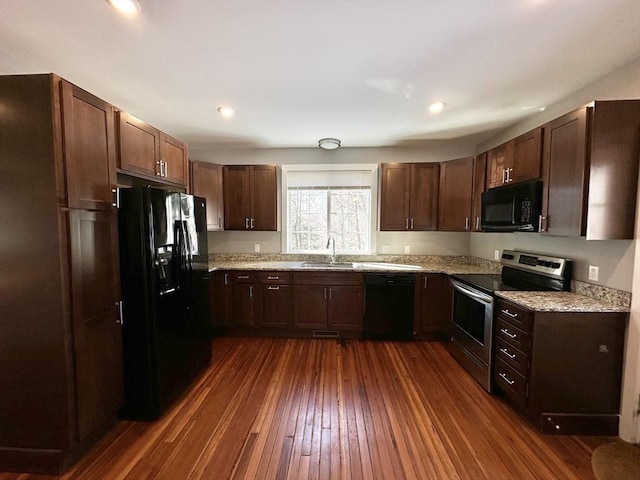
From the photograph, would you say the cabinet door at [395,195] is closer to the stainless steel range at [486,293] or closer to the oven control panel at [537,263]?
the stainless steel range at [486,293]

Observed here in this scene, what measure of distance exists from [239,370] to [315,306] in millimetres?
1171

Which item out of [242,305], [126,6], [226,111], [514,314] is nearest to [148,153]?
[226,111]

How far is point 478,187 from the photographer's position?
10.3 feet

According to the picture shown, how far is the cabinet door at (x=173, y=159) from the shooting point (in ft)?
8.20

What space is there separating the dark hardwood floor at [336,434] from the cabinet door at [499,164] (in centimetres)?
205

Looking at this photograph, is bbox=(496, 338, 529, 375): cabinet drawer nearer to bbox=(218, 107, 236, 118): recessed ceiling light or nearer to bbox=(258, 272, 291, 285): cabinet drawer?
bbox=(258, 272, 291, 285): cabinet drawer

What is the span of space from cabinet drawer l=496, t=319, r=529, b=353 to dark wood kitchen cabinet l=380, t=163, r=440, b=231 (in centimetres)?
165

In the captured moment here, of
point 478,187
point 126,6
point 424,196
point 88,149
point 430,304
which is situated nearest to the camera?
point 126,6

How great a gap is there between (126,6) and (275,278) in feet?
9.05

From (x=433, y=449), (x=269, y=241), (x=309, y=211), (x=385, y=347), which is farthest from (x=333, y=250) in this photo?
(x=433, y=449)

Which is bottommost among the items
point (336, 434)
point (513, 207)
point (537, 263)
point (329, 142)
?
point (336, 434)

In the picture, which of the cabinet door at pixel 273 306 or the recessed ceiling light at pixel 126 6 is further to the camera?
the cabinet door at pixel 273 306

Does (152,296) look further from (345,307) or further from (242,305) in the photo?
(345,307)

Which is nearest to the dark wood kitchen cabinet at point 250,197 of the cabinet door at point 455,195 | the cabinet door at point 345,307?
the cabinet door at point 345,307
